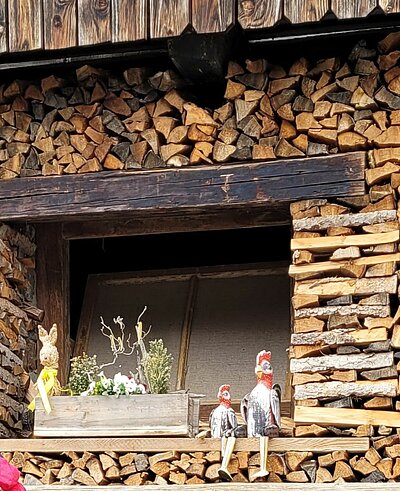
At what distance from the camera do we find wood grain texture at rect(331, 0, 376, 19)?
24.6 feet

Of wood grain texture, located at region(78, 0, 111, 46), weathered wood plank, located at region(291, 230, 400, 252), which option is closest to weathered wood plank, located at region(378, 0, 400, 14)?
weathered wood plank, located at region(291, 230, 400, 252)

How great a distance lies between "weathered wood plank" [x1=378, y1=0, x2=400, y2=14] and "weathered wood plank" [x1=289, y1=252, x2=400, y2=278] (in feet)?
3.69

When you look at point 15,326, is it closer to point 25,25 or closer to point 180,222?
point 180,222

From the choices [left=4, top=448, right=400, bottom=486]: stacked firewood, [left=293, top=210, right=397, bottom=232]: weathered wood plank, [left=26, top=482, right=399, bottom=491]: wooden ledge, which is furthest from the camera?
[left=293, top=210, right=397, bottom=232]: weathered wood plank

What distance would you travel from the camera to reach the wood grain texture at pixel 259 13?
24.9ft

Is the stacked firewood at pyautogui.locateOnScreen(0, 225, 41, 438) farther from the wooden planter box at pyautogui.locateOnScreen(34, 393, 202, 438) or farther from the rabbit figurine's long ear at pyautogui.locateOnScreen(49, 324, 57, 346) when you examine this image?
the wooden planter box at pyautogui.locateOnScreen(34, 393, 202, 438)

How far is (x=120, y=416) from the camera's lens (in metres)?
7.77

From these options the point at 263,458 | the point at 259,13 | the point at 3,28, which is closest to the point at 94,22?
the point at 3,28

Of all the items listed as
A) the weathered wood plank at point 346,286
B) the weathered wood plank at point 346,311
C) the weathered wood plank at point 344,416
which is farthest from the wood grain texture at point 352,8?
the weathered wood plank at point 344,416

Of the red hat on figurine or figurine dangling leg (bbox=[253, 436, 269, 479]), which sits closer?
the red hat on figurine

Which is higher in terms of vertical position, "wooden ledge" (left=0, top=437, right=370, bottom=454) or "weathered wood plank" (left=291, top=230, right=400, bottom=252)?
"weathered wood plank" (left=291, top=230, right=400, bottom=252)

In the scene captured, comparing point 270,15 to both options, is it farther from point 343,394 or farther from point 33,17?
point 343,394

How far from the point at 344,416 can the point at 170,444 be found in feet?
2.67

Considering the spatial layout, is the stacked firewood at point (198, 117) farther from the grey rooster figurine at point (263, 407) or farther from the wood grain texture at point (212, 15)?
the grey rooster figurine at point (263, 407)
